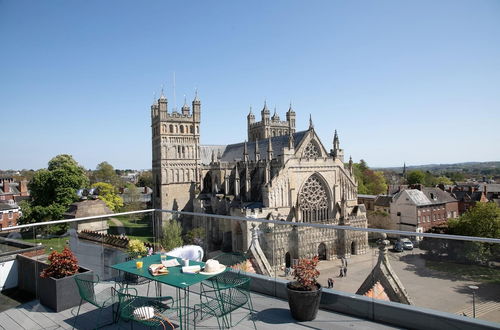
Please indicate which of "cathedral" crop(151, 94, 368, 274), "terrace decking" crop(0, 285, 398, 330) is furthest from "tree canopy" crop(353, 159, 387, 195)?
"terrace decking" crop(0, 285, 398, 330)

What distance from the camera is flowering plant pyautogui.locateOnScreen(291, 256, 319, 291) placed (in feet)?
17.2

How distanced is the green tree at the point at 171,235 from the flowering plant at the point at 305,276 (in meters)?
3.81

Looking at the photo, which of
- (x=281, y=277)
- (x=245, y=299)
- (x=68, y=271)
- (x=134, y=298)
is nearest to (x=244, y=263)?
(x=281, y=277)

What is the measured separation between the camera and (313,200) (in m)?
30.1

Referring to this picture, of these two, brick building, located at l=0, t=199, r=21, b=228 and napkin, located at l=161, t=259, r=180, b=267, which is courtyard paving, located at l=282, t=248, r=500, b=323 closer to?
napkin, located at l=161, t=259, r=180, b=267

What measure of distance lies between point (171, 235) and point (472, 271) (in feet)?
24.7

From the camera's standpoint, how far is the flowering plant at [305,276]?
5.23m

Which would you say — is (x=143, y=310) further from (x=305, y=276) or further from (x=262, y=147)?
(x=262, y=147)

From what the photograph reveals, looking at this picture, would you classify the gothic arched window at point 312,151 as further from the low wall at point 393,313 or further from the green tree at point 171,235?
the low wall at point 393,313

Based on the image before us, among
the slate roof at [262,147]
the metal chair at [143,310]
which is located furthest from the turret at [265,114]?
the metal chair at [143,310]

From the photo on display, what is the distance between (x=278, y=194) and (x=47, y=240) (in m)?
21.7

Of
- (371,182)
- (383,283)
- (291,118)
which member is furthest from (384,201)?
(383,283)

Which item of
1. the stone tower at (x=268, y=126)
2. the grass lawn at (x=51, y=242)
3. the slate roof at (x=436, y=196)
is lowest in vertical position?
the slate roof at (x=436, y=196)

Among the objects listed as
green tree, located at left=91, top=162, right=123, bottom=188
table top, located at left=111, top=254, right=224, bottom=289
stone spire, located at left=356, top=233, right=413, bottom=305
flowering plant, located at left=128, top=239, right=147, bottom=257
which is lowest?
stone spire, located at left=356, top=233, right=413, bottom=305
